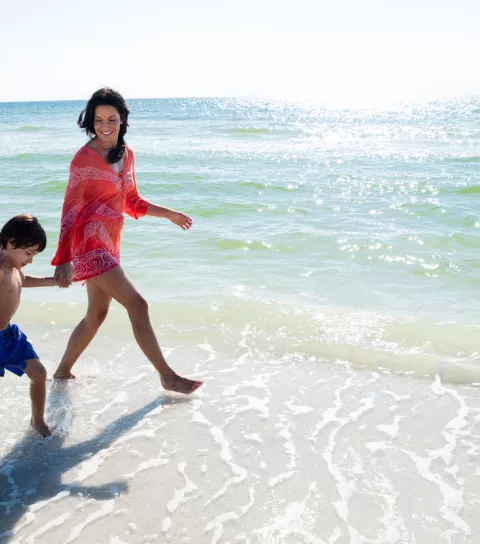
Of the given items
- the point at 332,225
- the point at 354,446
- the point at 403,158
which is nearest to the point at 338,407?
the point at 354,446

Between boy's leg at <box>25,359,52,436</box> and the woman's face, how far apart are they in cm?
134

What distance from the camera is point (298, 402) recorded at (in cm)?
397

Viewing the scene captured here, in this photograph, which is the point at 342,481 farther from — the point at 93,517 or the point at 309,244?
the point at 309,244

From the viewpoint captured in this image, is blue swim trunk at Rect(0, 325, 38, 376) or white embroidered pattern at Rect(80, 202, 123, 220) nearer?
blue swim trunk at Rect(0, 325, 38, 376)

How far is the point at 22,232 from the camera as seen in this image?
3.11 meters

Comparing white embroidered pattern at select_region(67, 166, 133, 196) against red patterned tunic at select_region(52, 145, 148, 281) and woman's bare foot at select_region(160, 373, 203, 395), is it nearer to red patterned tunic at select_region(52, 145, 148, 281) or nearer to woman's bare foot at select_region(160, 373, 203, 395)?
red patterned tunic at select_region(52, 145, 148, 281)

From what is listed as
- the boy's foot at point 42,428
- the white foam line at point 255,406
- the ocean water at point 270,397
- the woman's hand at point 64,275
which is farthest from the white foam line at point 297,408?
the woman's hand at point 64,275

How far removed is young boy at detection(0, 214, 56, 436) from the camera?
10.2ft

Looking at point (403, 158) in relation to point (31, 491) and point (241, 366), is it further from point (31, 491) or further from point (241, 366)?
point (31, 491)

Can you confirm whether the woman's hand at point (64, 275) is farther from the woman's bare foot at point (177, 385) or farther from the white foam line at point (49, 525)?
the white foam line at point (49, 525)

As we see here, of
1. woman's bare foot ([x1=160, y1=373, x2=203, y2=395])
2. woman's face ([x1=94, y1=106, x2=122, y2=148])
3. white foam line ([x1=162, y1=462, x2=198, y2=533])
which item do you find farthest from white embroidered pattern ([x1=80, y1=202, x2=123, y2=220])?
white foam line ([x1=162, y1=462, x2=198, y2=533])

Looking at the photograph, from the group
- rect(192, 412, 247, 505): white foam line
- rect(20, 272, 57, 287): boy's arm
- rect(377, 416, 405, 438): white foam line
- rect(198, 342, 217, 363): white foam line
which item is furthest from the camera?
rect(198, 342, 217, 363): white foam line

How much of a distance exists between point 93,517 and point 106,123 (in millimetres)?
2139

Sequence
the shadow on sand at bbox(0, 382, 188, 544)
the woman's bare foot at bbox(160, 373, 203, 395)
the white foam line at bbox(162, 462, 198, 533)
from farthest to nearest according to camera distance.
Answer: the woman's bare foot at bbox(160, 373, 203, 395)
the shadow on sand at bbox(0, 382, 188, 544)
the white foam line at bbox(162, 462, 198, 533)
